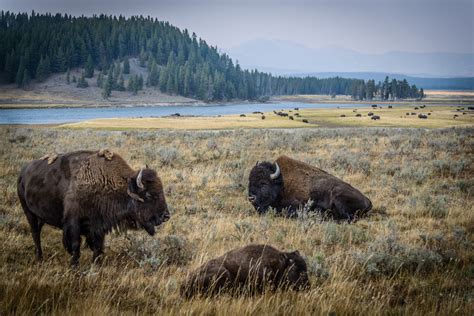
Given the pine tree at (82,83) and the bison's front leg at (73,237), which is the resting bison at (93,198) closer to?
the bison's front leg at (73,237)

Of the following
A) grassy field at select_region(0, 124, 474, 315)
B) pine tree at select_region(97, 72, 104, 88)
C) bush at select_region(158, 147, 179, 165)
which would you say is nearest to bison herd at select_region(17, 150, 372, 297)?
grassy field at select_region(0, 124, 474, 315)

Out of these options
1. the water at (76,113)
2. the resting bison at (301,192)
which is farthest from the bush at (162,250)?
the water at (76,113)

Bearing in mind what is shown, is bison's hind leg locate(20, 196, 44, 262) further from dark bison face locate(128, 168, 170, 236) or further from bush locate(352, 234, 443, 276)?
bush locate(352, 234, 443, 276)

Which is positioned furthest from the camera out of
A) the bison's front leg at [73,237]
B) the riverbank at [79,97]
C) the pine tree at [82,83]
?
the pine tree at [82,83]

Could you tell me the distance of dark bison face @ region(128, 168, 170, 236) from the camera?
5.51 meters

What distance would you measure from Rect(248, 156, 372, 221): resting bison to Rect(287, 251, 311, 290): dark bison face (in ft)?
13.4

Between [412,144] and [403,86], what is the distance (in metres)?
162

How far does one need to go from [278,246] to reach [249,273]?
2368mm

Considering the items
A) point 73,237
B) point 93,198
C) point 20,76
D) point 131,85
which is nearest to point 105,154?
point 93,198

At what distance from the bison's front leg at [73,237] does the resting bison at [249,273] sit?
171cm

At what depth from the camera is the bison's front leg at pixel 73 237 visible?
17.5ft

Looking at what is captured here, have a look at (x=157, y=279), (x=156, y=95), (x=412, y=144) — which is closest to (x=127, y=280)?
(x=157, y=279)

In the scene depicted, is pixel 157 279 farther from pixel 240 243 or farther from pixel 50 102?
pixel 50 102

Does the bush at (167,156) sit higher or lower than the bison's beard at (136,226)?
lower
